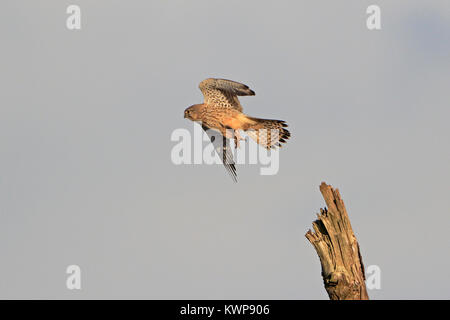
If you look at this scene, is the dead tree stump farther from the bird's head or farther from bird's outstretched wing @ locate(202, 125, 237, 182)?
the bird's head

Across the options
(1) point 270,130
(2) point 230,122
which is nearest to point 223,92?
(2) point 230,122

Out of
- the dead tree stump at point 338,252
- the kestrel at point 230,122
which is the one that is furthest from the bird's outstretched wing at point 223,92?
the dead tree stump at point 338,252

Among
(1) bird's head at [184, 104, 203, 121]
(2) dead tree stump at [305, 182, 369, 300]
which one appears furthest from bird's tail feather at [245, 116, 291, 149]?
(2) dead tree stump at [305, 182, 369, 300]

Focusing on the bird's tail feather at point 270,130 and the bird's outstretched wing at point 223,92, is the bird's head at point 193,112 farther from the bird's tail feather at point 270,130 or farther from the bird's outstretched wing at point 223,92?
the bird's tail feather at point 270,130

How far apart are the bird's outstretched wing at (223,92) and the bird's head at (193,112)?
0.76 ft

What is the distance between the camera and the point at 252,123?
1633 cm

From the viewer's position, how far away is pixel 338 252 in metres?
10.5

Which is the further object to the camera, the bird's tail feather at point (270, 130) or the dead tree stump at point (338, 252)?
the bird's tail feather at point (270, 130)

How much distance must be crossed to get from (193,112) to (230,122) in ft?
3.25

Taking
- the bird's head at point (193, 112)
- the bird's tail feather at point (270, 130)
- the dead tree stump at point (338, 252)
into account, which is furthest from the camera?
the bird's head at point (193, 112)

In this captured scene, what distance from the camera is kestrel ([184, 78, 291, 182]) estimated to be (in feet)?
53.8

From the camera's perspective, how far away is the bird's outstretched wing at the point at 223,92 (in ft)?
54.0

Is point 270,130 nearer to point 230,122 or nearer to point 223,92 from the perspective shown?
point 230,122

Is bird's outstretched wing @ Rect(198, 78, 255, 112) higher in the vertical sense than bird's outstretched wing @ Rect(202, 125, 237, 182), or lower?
higher
